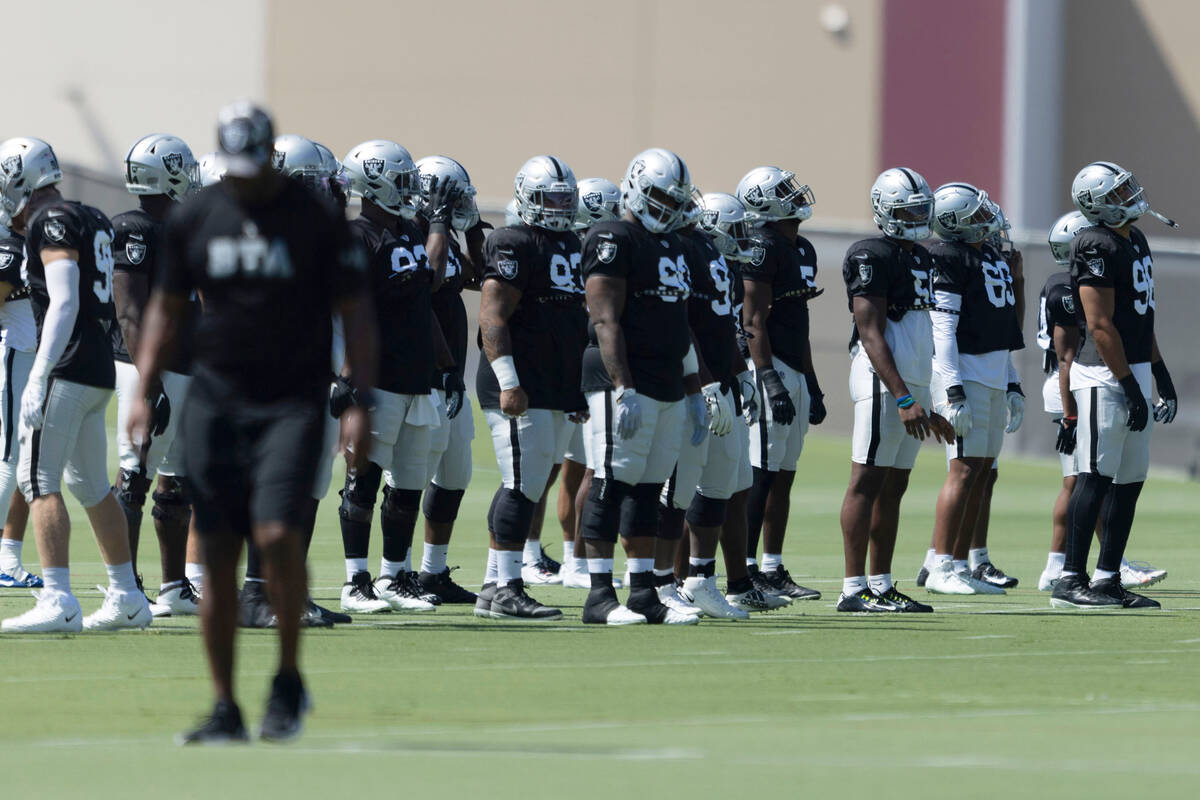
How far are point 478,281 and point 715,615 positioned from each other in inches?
111

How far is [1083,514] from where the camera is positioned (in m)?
12.2

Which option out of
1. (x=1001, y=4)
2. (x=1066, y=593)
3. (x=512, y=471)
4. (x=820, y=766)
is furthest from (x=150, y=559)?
(x=1001, y=4)

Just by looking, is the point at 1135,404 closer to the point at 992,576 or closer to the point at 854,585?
the point at 854,585

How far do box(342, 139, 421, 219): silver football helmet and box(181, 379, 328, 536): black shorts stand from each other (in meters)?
4.54

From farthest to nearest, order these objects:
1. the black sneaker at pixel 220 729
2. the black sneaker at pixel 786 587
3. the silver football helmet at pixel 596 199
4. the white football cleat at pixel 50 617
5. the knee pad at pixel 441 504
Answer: the silver football helmet at pixel 596 199, the black sneaker at pixel 786 587, the knee pad at pixel 441 504, the white football cleat at pixel 50 617, the black sneaker at pixel 220 729

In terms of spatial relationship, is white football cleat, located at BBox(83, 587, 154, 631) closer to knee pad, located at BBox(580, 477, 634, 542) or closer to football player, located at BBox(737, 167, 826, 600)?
knee pad, located at BBox(580, 477, 634, 542)

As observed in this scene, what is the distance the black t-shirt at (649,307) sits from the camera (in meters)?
10.9

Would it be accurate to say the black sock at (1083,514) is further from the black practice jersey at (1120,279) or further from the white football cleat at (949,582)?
the white football cleat at (949,582)

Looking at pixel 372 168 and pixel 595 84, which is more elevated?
pixel 595 84

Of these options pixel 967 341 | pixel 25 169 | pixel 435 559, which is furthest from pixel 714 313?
pixel 25 169

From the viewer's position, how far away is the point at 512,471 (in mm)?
11570

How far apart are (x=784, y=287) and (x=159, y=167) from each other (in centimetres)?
376

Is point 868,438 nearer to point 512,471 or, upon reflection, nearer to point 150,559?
point 512,471

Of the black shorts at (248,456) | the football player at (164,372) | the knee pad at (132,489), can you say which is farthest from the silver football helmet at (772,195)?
the black shorts at (248,456)
